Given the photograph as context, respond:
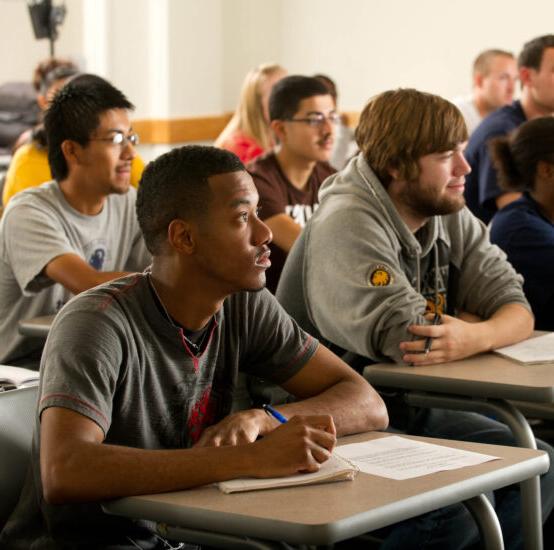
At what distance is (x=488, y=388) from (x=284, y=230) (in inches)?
66.4

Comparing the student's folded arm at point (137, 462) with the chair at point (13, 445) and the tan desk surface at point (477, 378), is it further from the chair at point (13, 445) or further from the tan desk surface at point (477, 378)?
the tan desk surface at point (477, 378)

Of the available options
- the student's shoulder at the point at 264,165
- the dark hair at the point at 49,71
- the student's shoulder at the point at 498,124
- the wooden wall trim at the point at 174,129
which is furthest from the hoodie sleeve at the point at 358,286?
the wooden wall trim at the point at 174,129

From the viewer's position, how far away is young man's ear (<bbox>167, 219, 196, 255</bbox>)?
1.91m

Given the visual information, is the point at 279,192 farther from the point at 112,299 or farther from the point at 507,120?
the point at 112,299

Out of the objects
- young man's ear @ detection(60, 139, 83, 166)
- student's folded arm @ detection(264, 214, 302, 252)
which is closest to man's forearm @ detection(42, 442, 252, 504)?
young man's ear @ detection(60, 139, 83, 166)

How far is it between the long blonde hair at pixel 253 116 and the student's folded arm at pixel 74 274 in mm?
2412

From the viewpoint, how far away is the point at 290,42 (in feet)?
26.3

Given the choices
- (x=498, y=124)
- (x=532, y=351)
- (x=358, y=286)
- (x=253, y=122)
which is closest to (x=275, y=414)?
(x=358, y=286)

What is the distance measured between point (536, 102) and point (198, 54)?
11.7ft

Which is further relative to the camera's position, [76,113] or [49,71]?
[49,71]

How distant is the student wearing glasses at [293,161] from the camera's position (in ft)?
12.8

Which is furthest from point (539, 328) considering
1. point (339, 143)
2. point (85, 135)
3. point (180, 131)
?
point (180, 131)

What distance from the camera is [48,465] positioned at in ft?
5.24

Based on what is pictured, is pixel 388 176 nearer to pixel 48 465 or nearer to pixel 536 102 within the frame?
pixel 48 465
